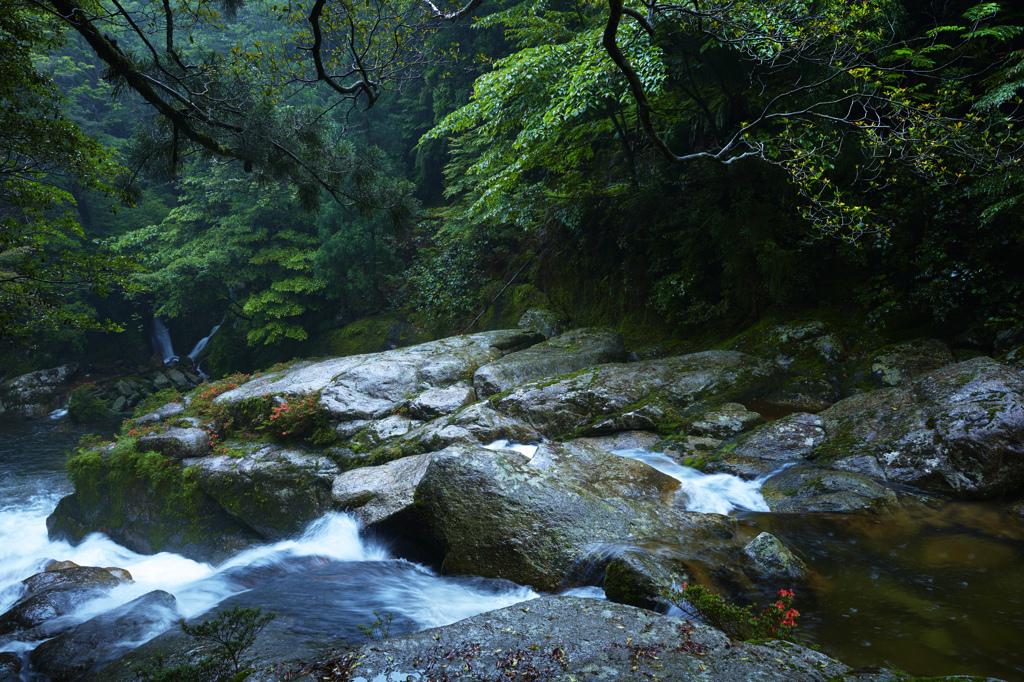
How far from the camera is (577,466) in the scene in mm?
5770

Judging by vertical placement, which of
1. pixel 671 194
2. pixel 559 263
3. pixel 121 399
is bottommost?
pixel 121 399

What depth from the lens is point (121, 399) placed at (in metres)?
16.3

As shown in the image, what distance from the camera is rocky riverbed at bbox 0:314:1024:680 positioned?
3.45 metres

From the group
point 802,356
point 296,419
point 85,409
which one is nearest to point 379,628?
point 296,419

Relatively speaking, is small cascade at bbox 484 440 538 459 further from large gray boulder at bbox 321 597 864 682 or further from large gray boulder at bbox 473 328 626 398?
large gray boulder at bbox 321 597 864 682

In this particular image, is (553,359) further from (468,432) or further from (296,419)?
(296,419)

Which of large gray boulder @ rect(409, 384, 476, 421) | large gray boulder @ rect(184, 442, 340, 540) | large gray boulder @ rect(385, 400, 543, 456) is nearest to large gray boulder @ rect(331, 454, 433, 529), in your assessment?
large gray boulder @ rect(385, 400, 543, 456)

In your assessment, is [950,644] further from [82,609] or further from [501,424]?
[82,609]

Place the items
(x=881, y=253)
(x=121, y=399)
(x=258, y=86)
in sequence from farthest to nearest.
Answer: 1. (x=121, y=399)
2. (x=881, y=253)
3. (x=258, y=86)

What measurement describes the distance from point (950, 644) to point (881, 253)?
696 centimetres

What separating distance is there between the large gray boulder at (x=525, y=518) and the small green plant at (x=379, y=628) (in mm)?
726

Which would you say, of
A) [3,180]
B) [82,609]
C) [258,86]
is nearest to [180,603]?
[82,609]

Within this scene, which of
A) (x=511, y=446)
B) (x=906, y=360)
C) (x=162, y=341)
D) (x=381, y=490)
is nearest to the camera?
(x=381, y=490)

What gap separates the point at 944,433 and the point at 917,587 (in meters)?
2.38
